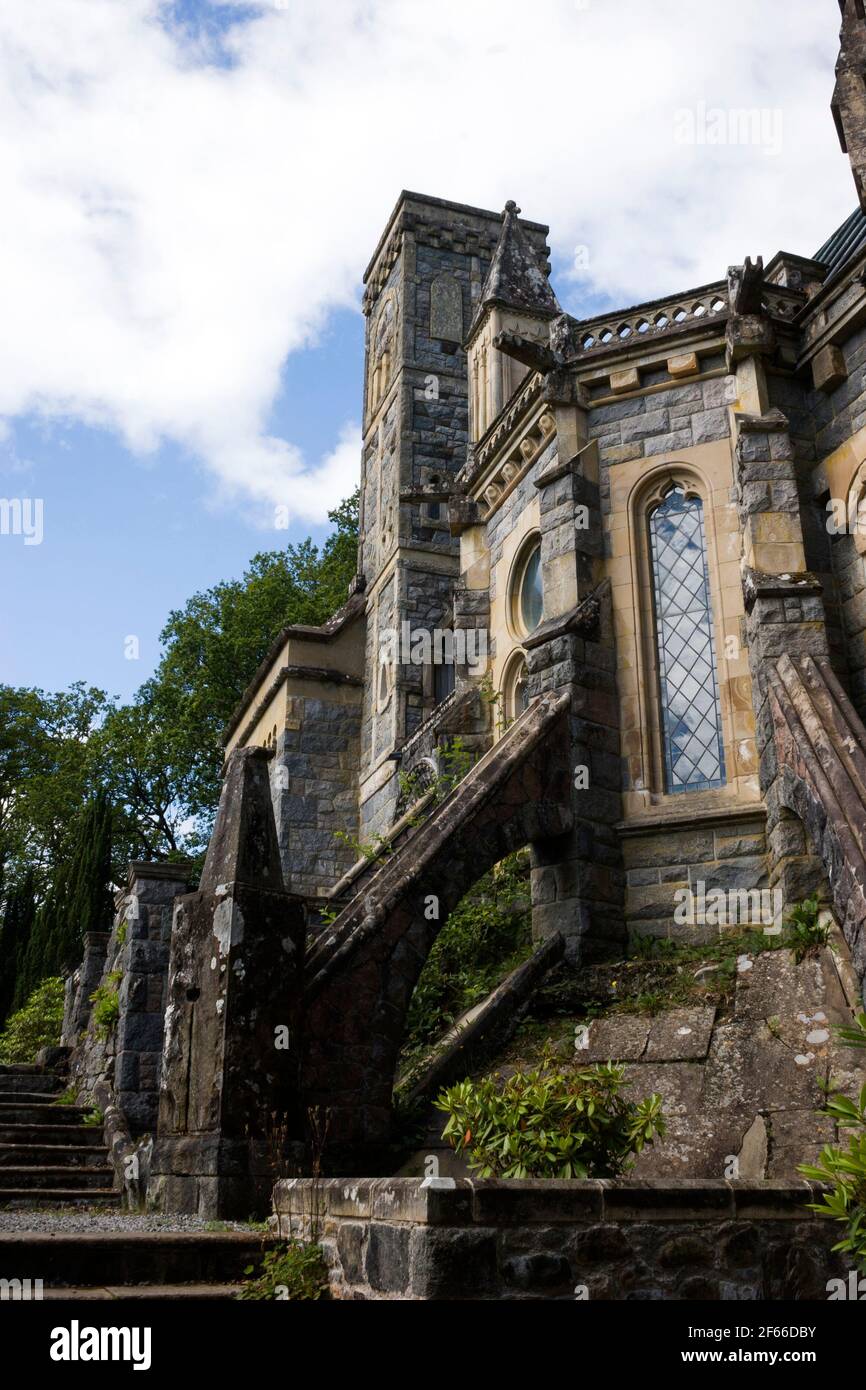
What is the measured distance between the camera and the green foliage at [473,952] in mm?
10930

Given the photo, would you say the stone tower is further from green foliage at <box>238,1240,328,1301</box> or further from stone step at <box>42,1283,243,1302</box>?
green foliage at <box>238,1240,328,1301</box>

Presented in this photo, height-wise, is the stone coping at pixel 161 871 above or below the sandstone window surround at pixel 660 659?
below

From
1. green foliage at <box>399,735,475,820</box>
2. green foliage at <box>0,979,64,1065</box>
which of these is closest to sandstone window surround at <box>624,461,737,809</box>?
green foliage at <box>399,735,475,820</box>

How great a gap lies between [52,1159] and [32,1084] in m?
4.45

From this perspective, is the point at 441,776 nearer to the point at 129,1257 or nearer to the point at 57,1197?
the point at 57,1197

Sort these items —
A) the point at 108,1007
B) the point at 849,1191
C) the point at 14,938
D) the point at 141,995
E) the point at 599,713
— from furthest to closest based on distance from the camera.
Result: 1. the point at 14,938
2. the point at 108,1007
3. the point at 599,713
4. the point at 141,995
5. the point at 849,1191

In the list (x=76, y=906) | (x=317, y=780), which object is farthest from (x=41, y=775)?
(x=317, y=780)

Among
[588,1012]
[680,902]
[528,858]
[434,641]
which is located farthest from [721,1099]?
[434,641]

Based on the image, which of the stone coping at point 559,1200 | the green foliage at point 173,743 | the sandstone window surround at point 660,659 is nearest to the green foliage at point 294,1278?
the stone coping at point 559,1200

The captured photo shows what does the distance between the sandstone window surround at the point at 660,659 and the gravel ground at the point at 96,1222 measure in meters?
5.74

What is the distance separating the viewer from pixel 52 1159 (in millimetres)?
10367

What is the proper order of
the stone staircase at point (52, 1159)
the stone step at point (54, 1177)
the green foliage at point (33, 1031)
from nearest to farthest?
the stone staircase at point (52, 1159), the stone step at point (54, 1177), the green foliage at point (33, 1031)

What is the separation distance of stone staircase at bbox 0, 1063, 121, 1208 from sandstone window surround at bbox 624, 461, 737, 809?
582 cm

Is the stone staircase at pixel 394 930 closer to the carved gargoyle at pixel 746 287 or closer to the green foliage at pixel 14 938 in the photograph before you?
the carved gargoyle at pixel 746 287
